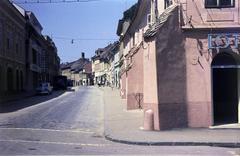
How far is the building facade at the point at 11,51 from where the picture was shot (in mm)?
53188

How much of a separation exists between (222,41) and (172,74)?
2.35m

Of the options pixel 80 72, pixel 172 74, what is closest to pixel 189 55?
pixel 172 74

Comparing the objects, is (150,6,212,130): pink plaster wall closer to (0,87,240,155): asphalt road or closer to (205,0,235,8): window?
(205,0,235,8): window

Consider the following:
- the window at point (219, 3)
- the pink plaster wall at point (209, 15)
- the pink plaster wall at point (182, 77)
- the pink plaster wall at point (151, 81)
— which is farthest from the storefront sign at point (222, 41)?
the pink plaster wall at point (151, 81)

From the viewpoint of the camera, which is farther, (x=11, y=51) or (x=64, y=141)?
(x=11, y=51)

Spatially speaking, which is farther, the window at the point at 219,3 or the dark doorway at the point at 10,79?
the dark doorway at the point at 10,79

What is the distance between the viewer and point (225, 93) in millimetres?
24625

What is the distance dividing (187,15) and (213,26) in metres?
1.11

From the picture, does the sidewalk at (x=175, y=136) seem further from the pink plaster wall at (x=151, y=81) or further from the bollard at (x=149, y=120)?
the pink plaster wall at (x=151, y=81)

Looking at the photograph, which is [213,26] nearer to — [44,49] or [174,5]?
[174,5]

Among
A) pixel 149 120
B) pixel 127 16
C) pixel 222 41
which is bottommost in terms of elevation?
pixel 149 120

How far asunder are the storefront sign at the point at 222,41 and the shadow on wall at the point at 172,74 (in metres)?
1.07

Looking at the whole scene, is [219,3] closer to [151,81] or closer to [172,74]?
[172,74]

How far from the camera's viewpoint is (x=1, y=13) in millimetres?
53406
